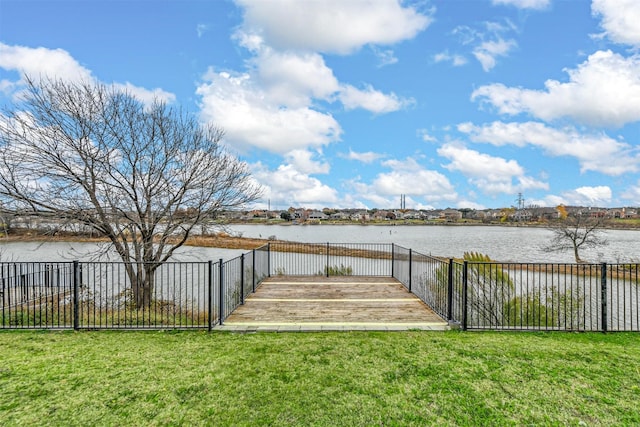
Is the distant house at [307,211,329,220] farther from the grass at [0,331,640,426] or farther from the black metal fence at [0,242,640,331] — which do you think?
the grass at [0,331,640,426]

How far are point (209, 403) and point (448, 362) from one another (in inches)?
106

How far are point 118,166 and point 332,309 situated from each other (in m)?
6.72

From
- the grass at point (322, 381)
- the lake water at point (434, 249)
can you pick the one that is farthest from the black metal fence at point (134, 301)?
the lake water at point (434, 249)

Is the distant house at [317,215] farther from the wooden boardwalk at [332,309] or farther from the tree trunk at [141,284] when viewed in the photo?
the wooden boardwalk at [332,309]

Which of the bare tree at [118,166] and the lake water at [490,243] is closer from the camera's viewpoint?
the bare tree at [118,166]

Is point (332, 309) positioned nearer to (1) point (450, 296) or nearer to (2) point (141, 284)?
(1) point (450, 296)

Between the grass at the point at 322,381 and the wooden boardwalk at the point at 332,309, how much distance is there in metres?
0.71

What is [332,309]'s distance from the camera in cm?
669

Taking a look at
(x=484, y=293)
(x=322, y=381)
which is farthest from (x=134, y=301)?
Result: (x=484, y=293)

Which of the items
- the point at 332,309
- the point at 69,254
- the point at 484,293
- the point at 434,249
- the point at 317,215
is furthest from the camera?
the point at 317,215

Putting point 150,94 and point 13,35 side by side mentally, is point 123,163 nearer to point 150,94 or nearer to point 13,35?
point 150,94

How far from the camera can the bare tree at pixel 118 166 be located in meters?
7.71

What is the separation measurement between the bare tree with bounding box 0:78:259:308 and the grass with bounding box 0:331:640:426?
3221 millimetres

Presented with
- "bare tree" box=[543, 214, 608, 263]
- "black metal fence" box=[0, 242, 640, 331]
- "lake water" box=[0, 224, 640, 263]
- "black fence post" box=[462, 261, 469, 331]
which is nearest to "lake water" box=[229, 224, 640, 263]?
"lake water" box=[0, 224, 640, 263]
